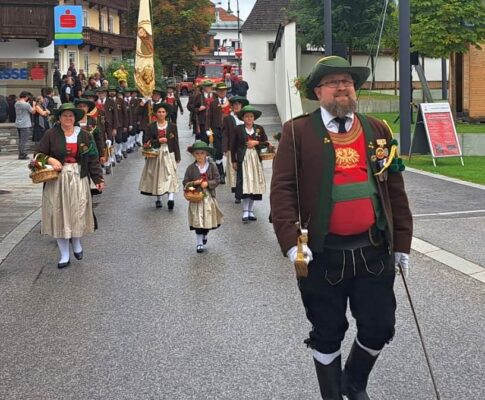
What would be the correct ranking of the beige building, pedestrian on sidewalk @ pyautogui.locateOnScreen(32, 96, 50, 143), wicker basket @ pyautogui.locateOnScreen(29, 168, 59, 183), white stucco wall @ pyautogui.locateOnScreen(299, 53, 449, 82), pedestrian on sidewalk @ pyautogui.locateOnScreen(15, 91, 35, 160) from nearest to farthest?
wicker basket @ pyautogui.locateOnScreen(29, 168, 59, 183) < pedestrian on sidewalk @ pyautogui.locateOnScreen(15, 91, 35, 160) < pedestrian on sidewalk @ pyautogui.locateOnScreen(32, 96, 50, 143) < white stucco wall @ pyautogui.locateOnScreen(299, 53, 449, 82) < the beige building

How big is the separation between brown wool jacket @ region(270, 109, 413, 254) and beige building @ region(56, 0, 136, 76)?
4808cm

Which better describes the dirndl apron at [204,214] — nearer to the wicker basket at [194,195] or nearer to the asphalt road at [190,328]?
the wicker basket at [194,195]

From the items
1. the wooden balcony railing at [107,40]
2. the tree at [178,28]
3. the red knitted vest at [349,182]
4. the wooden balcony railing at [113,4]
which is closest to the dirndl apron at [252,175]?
the red knitted vest at [349,182]

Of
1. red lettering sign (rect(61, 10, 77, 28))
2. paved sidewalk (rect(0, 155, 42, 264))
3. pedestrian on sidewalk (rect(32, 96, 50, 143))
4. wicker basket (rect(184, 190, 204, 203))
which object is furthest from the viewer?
red lettering sign (rect(61, 10, 77, 28))

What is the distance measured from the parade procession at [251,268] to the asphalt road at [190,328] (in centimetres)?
2

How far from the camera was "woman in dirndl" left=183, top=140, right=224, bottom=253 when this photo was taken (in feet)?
31.6

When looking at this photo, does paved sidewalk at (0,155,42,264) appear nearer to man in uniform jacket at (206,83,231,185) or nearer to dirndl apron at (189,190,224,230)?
dirndl apron at (189,190,224,230)

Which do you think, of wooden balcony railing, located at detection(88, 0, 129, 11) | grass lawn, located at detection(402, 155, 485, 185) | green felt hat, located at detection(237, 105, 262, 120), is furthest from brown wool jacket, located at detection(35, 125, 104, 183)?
wooden balcony railing, located at detection(88, 0, 129, 11)

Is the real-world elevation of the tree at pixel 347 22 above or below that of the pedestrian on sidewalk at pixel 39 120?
above

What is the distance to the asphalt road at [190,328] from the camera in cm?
498

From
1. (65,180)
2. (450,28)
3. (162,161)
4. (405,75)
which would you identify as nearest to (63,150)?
(65,180)

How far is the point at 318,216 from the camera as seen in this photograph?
4.15 metres

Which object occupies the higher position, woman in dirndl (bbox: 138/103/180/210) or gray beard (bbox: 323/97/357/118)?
gray beard (bbox: 323/97/357/118)

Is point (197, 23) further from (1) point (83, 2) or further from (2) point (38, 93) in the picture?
(2) point (38, 93)
